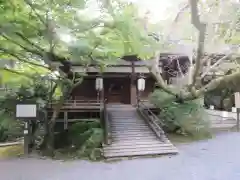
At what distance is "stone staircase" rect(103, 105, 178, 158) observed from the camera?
41.8 ft

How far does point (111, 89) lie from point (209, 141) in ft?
28.0

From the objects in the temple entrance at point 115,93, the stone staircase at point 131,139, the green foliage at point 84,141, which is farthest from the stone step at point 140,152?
the temple entrance at point 115,93

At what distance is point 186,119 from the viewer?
15633 mm

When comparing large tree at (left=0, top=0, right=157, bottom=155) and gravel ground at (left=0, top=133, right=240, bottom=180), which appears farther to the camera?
gravel ground at (left=0, top=133, right=240, bottom=180)

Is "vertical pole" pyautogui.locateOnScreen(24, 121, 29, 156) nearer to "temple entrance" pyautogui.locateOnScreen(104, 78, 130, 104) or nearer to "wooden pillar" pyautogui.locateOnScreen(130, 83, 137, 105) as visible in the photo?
"temple entrance" pyautogui.locateOnScreen(104, 78, 130, 104)

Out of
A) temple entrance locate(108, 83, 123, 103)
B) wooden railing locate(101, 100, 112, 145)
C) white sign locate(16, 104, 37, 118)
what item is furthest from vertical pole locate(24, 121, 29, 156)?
temple entrance locate(108, 83, 123, 103)

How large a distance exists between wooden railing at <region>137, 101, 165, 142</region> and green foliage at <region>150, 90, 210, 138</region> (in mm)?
550

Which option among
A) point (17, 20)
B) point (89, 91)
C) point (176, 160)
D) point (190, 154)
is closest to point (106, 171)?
point (176, 160)

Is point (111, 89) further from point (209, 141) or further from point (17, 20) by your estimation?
point (17, 20)

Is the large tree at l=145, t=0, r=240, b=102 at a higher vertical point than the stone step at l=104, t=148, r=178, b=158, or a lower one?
→ higher

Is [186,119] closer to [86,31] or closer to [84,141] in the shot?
[84,141]

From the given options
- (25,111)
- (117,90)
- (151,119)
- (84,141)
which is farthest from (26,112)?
(117,90)

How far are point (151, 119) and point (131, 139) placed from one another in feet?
8.19

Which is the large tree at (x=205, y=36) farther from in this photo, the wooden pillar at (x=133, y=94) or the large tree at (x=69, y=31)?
the wooden pillar at (x=133, y=94)
